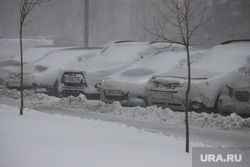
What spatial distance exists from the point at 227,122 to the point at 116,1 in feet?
144

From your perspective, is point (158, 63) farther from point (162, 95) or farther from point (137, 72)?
point (162, 95)

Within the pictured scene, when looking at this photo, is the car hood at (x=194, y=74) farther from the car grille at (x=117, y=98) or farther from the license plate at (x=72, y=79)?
the license plate at (x=72, y=79)

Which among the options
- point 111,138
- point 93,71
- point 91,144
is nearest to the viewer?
point 91,144

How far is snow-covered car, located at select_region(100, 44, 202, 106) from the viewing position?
9.59m

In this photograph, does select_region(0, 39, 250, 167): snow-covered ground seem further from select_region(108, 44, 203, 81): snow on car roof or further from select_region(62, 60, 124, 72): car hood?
select_region(62, 60, 124, 72): car hood

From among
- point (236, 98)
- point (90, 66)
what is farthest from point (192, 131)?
point (90, 66)

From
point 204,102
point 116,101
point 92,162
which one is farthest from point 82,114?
point 92,162

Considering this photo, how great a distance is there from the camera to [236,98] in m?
7.84

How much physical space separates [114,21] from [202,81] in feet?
139

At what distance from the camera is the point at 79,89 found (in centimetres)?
1101

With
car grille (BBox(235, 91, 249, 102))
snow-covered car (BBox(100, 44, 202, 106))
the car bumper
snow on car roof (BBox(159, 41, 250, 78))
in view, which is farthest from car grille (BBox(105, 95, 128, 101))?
car grille (BBox(235, 91, 249, 102))

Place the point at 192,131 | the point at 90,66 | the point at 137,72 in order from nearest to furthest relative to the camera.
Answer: the point at 192,131 < the point at 137,72 < the point at 90,66

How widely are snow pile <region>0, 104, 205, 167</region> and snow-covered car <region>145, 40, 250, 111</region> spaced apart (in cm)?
202

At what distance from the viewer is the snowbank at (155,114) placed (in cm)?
773
